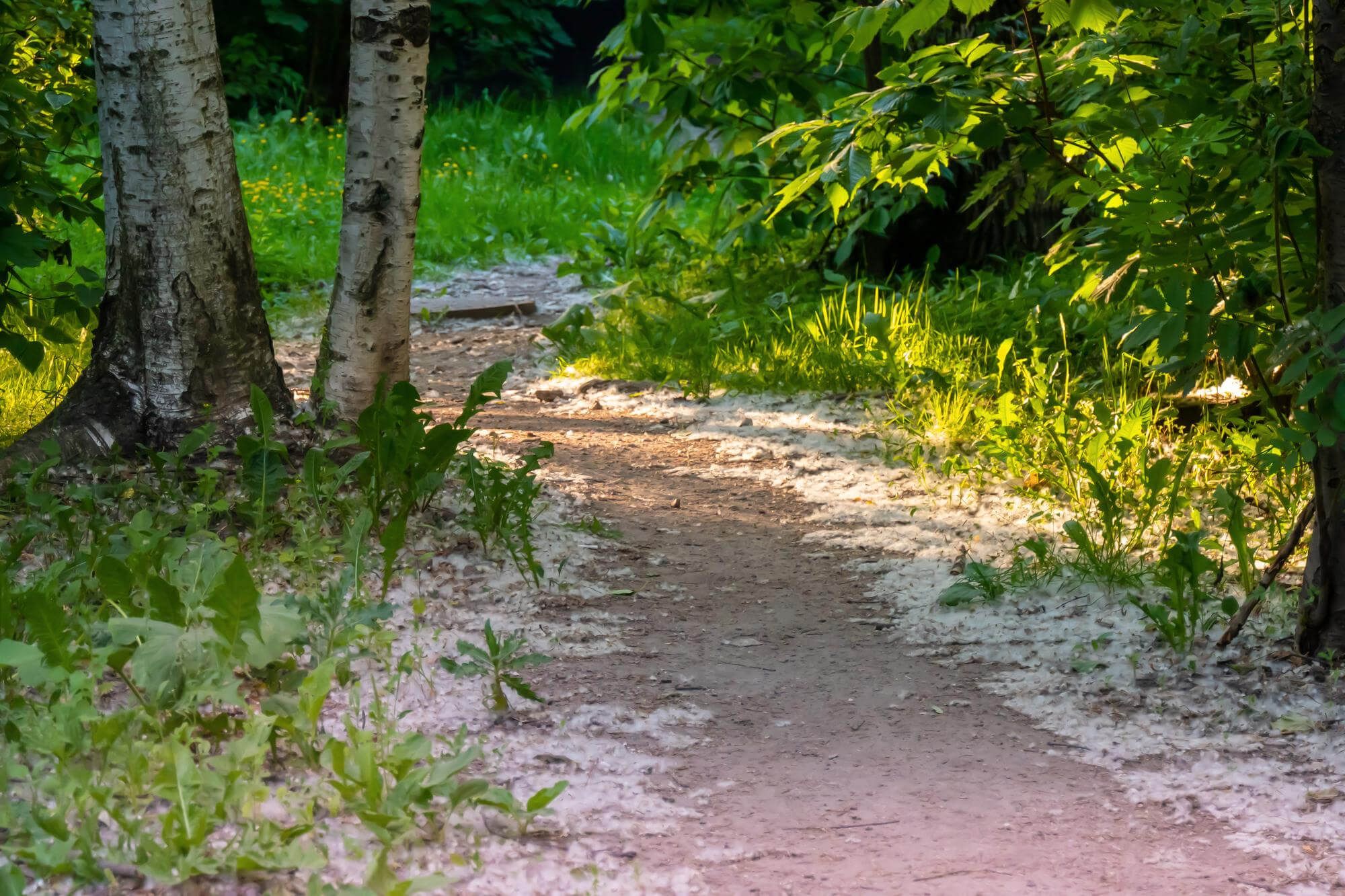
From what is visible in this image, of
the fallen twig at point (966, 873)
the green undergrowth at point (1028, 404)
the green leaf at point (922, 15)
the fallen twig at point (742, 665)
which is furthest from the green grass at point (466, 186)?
the fallen twig at point (966, 873)

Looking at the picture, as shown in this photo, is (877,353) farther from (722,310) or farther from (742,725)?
(742,725)

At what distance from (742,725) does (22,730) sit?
4.50 ft

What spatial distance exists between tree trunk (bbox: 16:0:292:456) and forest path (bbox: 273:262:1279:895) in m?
1.29

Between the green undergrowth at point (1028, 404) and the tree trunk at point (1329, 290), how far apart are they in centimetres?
13

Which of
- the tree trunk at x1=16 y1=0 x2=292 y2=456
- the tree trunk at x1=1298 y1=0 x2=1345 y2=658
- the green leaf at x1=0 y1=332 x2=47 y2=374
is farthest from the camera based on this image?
the green leaf at x1=0 y1=332 x2=47 y2=374

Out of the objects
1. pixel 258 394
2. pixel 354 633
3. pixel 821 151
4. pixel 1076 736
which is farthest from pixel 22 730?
pixel 821 151

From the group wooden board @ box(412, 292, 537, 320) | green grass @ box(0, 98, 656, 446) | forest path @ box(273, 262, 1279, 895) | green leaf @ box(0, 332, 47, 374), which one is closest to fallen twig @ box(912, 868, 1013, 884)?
forest path @ box(273, 262, 1279, 895)

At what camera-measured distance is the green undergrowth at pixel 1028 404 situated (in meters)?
3.22

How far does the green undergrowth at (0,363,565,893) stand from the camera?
1.82 metres

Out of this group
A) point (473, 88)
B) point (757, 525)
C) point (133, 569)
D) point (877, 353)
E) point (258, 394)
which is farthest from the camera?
point (473, 88)

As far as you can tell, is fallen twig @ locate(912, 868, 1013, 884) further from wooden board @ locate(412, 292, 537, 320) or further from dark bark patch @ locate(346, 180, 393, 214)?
wooden board @ locate(412, 292, 537, 320)

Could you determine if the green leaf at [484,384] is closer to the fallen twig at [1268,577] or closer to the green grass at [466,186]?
the fallen twig at [1268,577]

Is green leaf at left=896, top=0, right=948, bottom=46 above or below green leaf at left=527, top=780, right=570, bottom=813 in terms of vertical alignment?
above

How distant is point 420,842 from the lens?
1.94m
